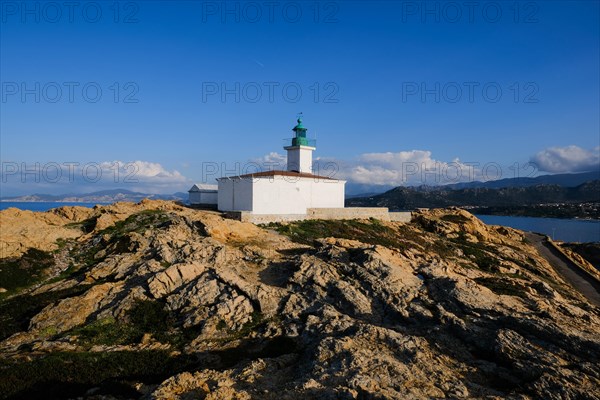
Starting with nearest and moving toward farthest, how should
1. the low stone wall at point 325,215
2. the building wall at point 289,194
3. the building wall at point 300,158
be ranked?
the low stone wall at point 325,215
the building wall at point 289,194
the building wall at point 300,158

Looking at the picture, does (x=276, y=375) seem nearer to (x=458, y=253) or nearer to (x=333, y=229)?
(x=333, y=229)

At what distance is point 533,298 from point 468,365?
9.65 meters

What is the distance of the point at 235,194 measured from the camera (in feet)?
128

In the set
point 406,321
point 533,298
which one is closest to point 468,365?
point 406,321

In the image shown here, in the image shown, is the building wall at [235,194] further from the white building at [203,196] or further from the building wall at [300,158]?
the building wall at [300,158]

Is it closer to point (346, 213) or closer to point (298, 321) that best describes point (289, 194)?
point (346, 213)

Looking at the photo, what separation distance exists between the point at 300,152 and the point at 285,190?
821 centimetres

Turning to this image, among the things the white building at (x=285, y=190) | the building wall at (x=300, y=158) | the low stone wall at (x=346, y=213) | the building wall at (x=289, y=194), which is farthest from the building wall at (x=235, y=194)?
the building wall at (x=300, y=158)

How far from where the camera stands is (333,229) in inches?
1405

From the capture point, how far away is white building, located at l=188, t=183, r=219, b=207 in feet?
153

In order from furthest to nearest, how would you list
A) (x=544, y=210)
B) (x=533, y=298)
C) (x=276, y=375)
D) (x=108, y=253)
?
(x=544, y=210) → (x=108, y=253) → (x=533, y=298) → (x=276, y=375)

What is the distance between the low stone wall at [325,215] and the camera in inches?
1348

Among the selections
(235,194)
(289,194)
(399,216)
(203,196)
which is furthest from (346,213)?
(203,196)

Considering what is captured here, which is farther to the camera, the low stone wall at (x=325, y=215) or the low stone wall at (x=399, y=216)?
the low stone wall at (x=399, y=216)
